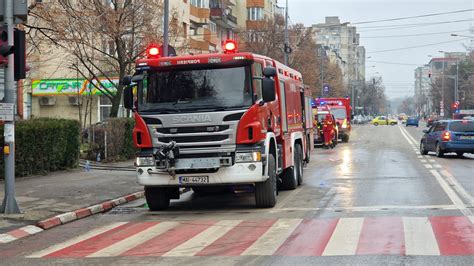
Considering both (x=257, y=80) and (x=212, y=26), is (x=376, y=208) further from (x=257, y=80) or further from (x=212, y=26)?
(x=212, y=26)

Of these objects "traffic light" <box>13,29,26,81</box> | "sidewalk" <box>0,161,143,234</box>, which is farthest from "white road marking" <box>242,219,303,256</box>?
"traffic light" <box>13,29,26,81</box>

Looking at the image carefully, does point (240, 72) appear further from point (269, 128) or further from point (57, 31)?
point (57, 31)

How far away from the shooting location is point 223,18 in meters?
59.5

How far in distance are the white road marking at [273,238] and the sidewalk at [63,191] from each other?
4.33m

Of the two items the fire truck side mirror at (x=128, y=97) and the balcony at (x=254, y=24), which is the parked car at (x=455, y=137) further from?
the balcony at (x=254, y=24)

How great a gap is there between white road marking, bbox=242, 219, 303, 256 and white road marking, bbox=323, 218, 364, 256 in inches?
26.8

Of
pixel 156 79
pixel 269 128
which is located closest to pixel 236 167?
pixel 269 128

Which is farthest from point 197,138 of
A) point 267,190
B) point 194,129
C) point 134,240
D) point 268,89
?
point 134,240

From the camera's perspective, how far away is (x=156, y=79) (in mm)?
11789

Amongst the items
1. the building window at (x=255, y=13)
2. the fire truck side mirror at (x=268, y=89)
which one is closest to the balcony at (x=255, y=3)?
the building window at (x=255, y=13)

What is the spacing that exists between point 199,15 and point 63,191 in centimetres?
3940

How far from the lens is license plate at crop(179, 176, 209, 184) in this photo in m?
11.4

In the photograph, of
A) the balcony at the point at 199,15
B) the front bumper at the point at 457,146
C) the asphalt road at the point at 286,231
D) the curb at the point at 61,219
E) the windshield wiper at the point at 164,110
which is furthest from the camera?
the balcony at the point at 199,15

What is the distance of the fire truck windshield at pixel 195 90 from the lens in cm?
1134
